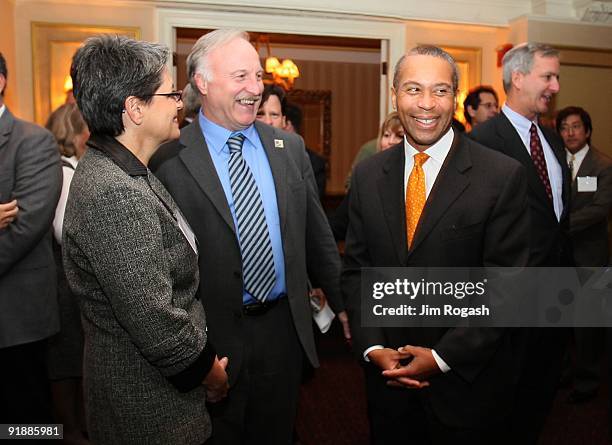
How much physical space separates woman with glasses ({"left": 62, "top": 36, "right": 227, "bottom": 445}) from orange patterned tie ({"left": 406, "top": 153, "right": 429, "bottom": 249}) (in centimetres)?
65

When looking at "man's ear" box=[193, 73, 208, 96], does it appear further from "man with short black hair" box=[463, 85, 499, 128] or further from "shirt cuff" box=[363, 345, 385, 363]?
"man with short black hair" box=[463, 85, 499, 128]

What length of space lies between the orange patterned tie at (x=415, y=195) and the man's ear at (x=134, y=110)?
0.81m

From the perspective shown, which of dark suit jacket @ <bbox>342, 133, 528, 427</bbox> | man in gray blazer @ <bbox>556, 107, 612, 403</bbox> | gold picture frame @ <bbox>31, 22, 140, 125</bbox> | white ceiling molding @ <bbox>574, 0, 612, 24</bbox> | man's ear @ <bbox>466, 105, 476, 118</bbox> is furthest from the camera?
white ceiling molding @ <bbox>574, 0, 612, 24</bbox>

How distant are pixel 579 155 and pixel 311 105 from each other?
581 centimetres

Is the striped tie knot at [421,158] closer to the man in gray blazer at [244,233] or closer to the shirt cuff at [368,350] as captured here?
the man in gray blazer at [244,233]

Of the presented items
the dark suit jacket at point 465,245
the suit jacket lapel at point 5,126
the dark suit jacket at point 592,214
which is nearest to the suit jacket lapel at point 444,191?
the dark suit jacket at point 465,245

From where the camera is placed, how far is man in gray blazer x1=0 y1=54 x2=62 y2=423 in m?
2.31

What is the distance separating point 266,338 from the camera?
6.34 ft

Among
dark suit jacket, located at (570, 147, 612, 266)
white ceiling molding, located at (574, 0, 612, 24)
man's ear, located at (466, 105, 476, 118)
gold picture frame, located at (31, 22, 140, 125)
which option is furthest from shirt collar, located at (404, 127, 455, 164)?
white ceiling molding, located at (574, 0, 612, 24)

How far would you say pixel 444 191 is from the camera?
5.41ft

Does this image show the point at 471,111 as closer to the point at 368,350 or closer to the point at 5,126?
the point at 368,350

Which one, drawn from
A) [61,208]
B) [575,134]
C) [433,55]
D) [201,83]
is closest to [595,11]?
[575,134]

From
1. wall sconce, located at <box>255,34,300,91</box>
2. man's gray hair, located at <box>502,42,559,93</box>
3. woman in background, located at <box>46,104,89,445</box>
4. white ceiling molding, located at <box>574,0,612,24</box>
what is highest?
white ceiling molding, located at <box>574,0,612,24</box>

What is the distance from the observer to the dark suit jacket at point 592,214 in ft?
12.6
